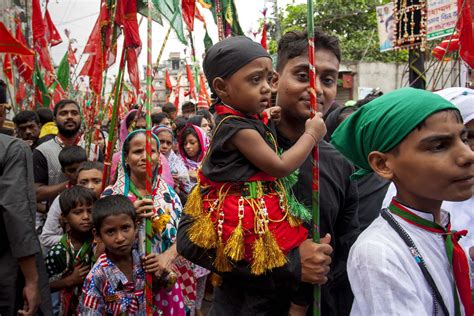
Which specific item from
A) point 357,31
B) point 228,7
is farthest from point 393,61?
point 228,7

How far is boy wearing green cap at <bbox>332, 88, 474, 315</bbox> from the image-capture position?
147cm

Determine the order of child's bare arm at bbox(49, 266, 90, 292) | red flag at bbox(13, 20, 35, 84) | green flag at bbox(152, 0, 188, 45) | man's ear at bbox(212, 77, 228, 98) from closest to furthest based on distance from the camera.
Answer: man's ear at bbox(212, 77, 228, 98)
green flag at bbox(152, 0, 188, 45)
child's bare arm at bbox(49, 266, 90, 292)
red flag at bbox(13, 20, 35, 84)

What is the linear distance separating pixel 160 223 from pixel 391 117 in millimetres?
2343

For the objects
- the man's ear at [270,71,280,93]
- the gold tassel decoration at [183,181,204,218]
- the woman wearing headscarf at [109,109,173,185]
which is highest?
the man's ear at [270,71,280,93]

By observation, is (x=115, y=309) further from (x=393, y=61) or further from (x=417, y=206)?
(x=393, y=61)

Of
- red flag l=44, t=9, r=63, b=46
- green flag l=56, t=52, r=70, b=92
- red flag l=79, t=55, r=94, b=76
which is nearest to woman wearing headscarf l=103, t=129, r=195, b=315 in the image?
red flag l=79, t=55, r=94, b=76

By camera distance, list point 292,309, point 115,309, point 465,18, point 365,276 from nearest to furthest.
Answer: point 365,276 < point 292,309 < point 115,309 < point 465,18

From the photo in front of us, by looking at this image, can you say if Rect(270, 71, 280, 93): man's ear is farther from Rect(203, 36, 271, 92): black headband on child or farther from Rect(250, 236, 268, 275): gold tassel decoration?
Rect(250, 236, 268, 275): gold tassel decoration

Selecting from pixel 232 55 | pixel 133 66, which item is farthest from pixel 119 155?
pixel 232 55

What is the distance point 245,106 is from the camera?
81.0 inches

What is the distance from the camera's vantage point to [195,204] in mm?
2086

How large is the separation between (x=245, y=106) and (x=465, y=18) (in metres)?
4.05

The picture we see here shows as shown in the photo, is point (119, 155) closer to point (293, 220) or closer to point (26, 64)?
point (293, 220)

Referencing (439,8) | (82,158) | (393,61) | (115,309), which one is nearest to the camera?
(115,309)
